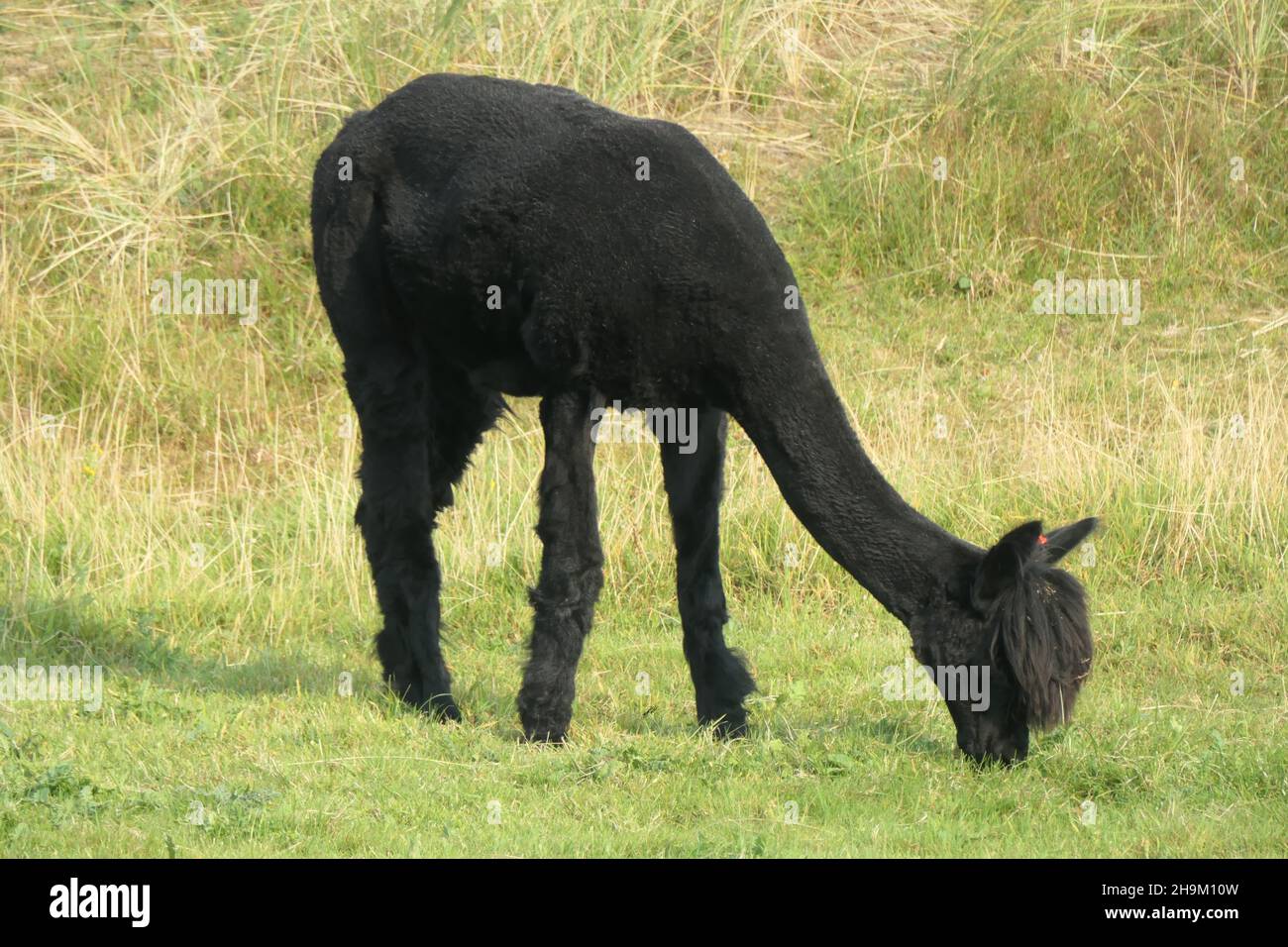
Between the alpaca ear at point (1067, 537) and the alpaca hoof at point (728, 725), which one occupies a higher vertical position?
the alpaca ear at point (1067, 537)

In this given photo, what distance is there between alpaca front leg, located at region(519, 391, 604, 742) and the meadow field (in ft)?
0.86

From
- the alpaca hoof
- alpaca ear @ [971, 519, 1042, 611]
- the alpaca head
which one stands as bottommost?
the alpaca hoof

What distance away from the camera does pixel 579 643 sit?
22.6 ft

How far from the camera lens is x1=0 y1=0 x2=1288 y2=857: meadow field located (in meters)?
6.23

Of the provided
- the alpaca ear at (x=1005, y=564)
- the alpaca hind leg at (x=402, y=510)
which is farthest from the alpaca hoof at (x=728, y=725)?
the alpaca ear at (x=1005, y=564)

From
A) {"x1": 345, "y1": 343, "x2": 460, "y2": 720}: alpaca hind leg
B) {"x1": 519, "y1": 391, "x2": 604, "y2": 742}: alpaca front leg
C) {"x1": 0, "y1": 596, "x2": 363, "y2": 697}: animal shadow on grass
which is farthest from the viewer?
{"x1": 0, "y1": 596, "x2": 363, "y2": 697}: animal shadow on grass

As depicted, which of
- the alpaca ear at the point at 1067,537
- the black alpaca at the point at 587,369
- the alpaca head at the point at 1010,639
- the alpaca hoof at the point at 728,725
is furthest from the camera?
the alpaca hoof at the point at 728,725

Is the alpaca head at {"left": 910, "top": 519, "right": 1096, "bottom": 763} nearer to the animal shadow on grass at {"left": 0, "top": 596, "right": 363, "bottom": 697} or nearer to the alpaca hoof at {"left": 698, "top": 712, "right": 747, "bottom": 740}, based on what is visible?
the alpaca hoof at {"left": 698, "top": 712, "right": 747, "bottom": 740}

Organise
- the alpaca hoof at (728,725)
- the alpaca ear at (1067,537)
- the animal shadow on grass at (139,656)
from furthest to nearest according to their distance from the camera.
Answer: the animal shadow on grass at (139,656) < the alpaca hoof at (728,725) < the alpaca ear at (1067,537)

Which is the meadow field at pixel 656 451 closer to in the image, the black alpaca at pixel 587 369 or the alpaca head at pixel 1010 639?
the alpaca head at pixel 1010 639

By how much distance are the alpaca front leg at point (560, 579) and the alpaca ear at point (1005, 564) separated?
1615 millimetres

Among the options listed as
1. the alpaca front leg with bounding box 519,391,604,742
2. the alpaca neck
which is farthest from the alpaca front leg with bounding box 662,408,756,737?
the alpaca neck

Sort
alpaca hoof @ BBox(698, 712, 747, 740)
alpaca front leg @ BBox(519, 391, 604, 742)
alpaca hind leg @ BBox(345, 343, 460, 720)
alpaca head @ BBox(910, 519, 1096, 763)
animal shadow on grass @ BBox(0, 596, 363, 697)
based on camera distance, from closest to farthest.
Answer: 1. alpaca head @ BBox(910, 519, 1096, 763)
2. alpaca front leg @ BBox(519, 391, 604, 742)
3. alpaca hoof @ BBox(698, 712, 747, 740)
4. alpaca hind leg @ BBox(345, 343, 460, 720)
5. animal shadow on grass @ BBox(0, 596, 363, 697)

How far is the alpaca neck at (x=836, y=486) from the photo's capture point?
21.0 ft
